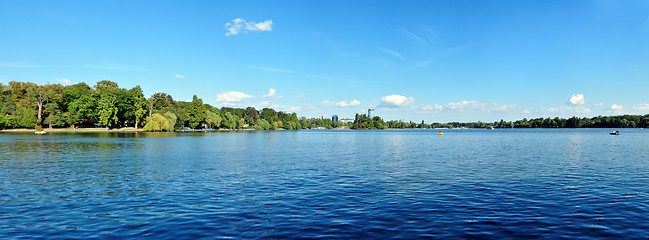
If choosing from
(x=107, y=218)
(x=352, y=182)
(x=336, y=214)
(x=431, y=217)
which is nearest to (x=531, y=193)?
(x=431, y=217)

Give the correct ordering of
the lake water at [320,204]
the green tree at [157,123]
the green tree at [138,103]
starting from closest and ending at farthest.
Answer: the lake water at [320,204] → the green tree at [157,123] → the green tree at [138,103]

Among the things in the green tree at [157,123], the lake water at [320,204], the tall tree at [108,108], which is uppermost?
the tall tree at [108,108]

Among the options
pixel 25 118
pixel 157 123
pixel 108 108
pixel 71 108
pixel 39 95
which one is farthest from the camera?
pixel 157 123

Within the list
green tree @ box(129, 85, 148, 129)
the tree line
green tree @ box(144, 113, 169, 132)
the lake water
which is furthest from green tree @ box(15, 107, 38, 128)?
the lake water

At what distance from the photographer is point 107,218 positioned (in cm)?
1609

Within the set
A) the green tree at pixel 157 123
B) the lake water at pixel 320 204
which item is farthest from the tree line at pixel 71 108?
the lake water at pixel 320 204

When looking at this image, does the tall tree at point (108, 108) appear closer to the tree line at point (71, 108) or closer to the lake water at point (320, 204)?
the tree line at point (71, 108)

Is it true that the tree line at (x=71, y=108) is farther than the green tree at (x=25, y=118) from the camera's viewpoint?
Yes

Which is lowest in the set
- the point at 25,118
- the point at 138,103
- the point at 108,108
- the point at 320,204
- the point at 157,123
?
the point at 320,204

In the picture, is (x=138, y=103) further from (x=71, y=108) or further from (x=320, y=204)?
(x=320, y=204)

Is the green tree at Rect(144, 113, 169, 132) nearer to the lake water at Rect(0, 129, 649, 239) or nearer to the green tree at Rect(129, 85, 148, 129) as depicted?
the green tree at Rect(129, 85, 148, 129)

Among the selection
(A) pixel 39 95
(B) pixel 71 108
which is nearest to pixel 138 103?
(B) pixel 71 108

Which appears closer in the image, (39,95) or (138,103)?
(39,95)

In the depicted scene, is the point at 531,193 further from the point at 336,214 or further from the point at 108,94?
the point at 108,94
